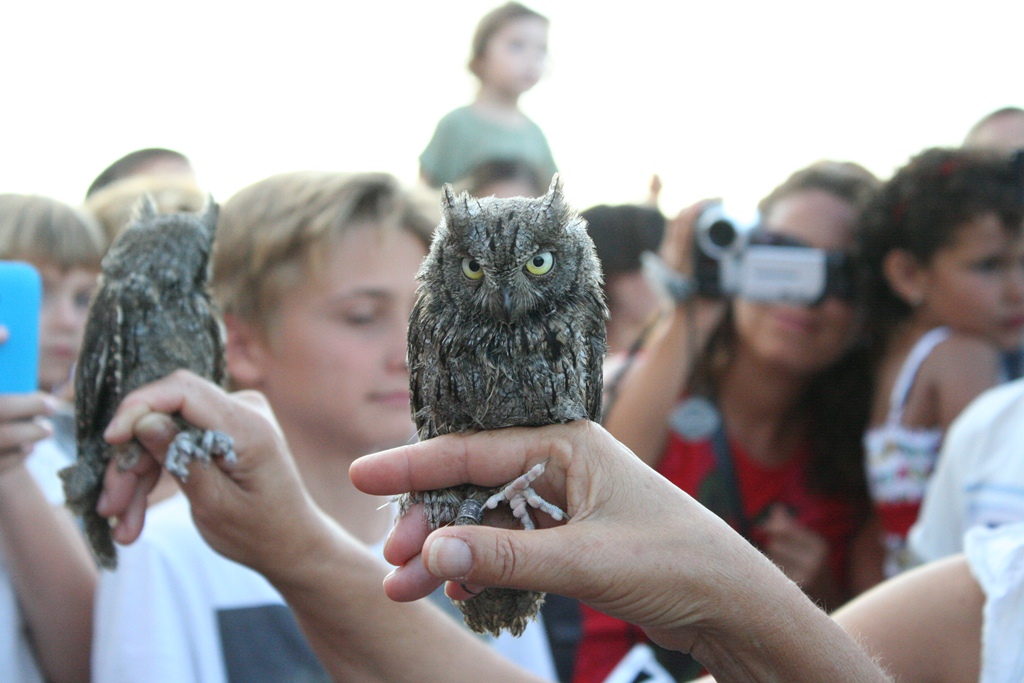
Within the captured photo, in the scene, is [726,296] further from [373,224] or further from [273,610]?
[273,610]

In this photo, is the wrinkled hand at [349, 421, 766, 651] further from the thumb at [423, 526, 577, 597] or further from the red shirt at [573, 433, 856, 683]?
the red shirt at [573, 433, 856, 683]

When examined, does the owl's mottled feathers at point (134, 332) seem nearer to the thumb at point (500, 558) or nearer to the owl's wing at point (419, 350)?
the owl's wing at point (419, 350)

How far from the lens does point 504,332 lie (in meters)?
1.42

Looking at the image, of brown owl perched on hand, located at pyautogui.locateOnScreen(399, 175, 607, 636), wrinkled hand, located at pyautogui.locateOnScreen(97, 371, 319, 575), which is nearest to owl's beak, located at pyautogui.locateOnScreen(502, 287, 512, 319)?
brown owl perched on hand, located at pyautogui.locateOnScreen(399, 175, 607, 636)

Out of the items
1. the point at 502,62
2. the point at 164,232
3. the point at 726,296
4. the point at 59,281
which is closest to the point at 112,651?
the point at 164,232

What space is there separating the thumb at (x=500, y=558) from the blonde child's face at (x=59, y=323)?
206cm

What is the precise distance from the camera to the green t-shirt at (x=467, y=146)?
14.9 feet

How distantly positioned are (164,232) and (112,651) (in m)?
1.08

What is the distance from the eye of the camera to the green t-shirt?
4.53m

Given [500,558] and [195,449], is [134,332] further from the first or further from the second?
[500,558]

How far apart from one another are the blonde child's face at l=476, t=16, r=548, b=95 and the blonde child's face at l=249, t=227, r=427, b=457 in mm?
2563

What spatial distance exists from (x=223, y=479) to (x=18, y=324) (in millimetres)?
600

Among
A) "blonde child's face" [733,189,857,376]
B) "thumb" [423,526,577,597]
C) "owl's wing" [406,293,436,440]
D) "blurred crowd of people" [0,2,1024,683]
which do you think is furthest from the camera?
"blonde child's face" [733,189,857,376]

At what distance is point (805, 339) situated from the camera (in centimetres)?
329
